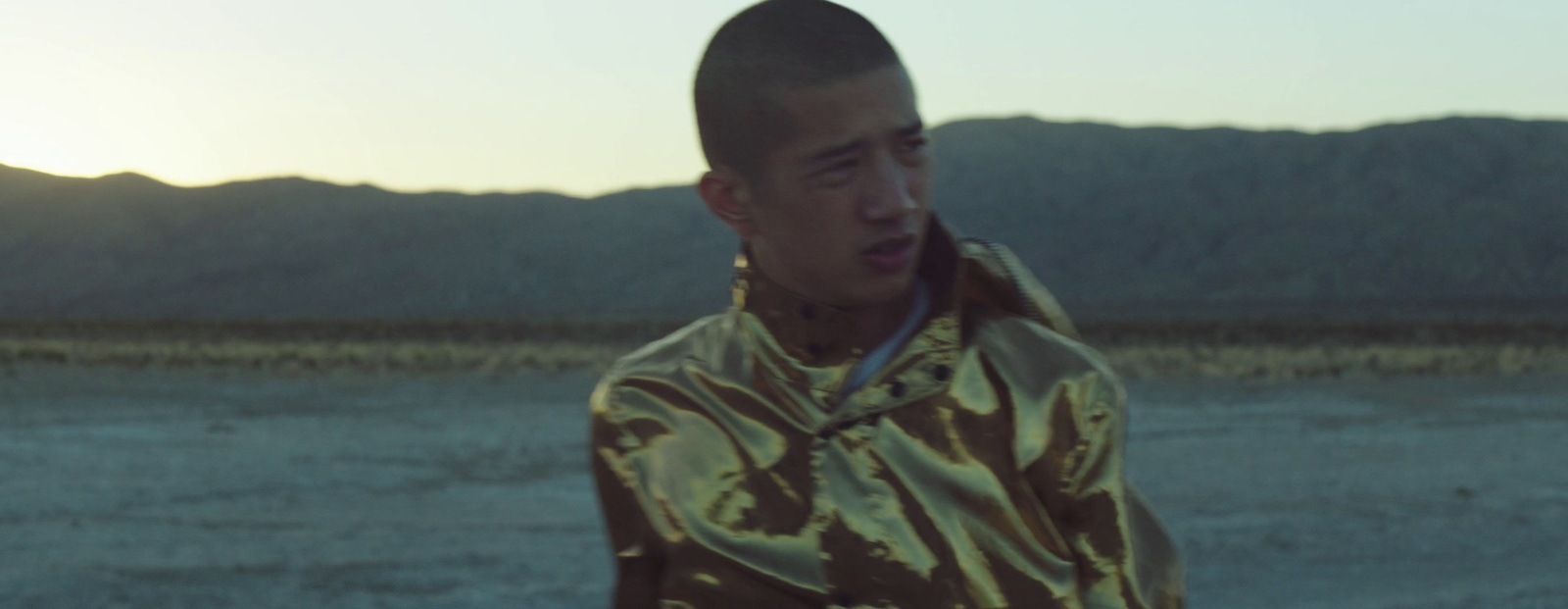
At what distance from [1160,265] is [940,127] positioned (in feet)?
130

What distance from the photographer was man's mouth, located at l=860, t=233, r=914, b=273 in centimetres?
151

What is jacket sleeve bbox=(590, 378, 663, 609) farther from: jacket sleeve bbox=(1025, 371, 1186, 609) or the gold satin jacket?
jacket sleeve bbox=(1025, 371, 1186, 609)

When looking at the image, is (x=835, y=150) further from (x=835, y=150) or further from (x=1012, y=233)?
(x=1012, y=233)

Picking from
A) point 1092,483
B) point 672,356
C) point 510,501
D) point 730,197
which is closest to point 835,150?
point 730,197

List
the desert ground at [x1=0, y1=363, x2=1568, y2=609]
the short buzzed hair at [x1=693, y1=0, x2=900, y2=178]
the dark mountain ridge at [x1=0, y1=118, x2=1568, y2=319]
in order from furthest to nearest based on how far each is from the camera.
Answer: the dark mountain ridge at [x1=0, y1=118, x2=1568, y2=319] < the desert ground at [x1=0, y1=363, x2=1568, y2=609] < the short buzzed hair at [x1=693, y1=0, x2=900, y2=178]

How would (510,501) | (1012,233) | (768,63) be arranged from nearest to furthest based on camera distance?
(768,63) < (510,501) < (1012,233)

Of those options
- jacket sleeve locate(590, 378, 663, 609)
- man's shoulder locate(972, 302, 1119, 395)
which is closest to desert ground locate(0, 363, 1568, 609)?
jacket sleeve locate(590, 378, 663, 609)

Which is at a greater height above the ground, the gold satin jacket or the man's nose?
the man's nose

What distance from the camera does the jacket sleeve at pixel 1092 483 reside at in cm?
151

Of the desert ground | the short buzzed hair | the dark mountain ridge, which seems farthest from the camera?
the dark mountain ridge

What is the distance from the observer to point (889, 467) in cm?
150

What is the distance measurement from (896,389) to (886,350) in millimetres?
52

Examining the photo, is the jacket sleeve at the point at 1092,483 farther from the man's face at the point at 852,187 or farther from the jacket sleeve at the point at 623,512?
the jacket sleeve at the point at 623,512

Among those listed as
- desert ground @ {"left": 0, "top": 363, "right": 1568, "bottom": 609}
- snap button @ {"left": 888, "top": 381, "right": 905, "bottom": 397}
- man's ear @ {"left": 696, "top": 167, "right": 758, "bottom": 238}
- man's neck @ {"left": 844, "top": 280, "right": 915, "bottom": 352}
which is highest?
man's ear @ {"left": 696, "top": 167, "right": 758, "bottom": 238}
